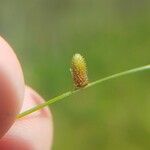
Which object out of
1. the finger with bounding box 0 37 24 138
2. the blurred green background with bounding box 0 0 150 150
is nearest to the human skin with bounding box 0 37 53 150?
the finger with bounding box 0 37 24 138

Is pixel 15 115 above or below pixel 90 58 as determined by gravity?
above

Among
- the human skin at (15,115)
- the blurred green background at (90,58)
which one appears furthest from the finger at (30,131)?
the blurred green background at (90,58)

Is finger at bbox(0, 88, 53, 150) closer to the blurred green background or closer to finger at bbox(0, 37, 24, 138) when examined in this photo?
finger at bbox(0, 37, 24, 138)

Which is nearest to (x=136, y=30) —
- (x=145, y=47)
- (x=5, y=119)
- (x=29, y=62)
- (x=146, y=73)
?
(x=145, y=47)

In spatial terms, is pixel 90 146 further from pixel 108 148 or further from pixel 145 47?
pixel 145 47

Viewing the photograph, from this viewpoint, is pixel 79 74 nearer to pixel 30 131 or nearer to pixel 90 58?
pixel 30 131

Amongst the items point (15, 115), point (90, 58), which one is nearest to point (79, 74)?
point (15, 115)
